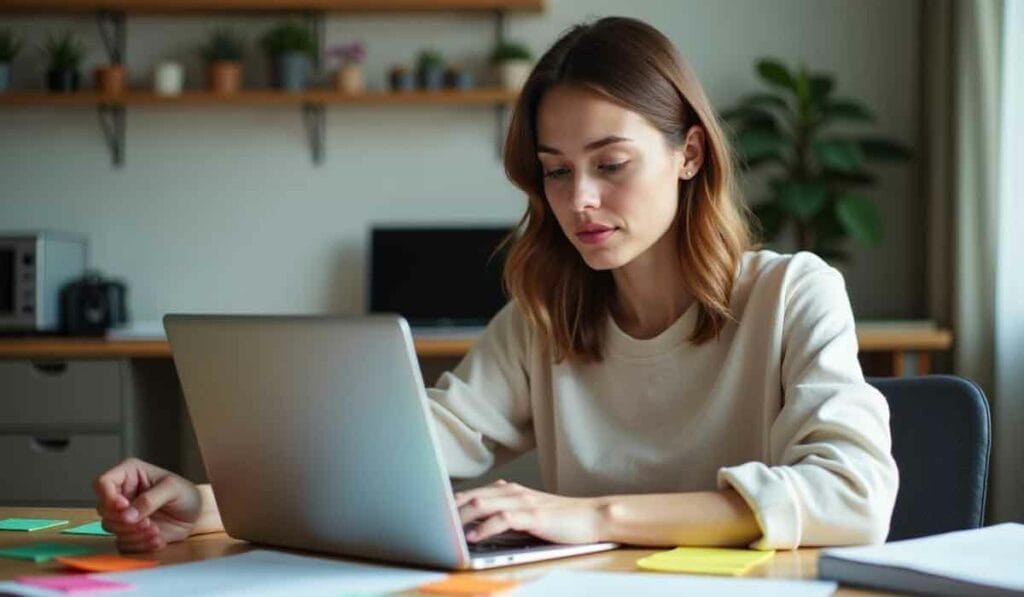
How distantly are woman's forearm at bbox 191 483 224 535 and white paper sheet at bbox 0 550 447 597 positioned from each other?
0.18m

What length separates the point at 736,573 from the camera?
3.81 feet

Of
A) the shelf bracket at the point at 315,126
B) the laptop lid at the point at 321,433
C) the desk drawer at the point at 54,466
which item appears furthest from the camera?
the shelf bracket at the point at 315,126

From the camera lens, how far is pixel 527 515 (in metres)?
1.26

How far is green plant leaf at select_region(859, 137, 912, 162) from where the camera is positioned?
3805mm

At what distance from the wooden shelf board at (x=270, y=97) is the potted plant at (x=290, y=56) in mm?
41

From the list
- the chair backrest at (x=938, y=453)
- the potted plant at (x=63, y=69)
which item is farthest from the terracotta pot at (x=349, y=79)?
the chair backrest at (x=938, y=453)

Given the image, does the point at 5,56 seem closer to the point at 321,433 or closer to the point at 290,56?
the point at 290,56

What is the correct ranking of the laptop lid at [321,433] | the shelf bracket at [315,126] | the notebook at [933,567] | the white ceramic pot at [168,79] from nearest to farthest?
the notebook at [933,567] < the laptop lid at [321,433] < the white ceramic pot at [168,79] < the shelf bracket at [315,126]

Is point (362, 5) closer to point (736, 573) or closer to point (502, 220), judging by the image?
point (502, 220)

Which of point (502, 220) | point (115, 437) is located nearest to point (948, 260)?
point (502, 220)

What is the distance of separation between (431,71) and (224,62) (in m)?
0.57

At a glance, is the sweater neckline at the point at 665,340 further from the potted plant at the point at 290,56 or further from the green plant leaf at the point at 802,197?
the potted plant at the point at 290,56

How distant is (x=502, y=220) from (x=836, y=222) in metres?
0.91

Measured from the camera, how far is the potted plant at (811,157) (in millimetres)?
3709
